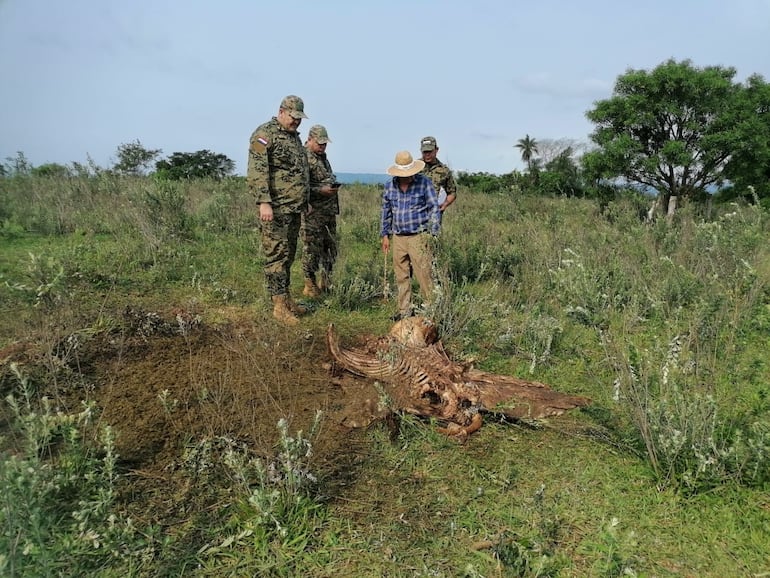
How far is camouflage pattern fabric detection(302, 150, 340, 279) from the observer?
5574 millimetres

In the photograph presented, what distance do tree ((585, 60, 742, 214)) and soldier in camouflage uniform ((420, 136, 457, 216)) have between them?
6517 millimetres

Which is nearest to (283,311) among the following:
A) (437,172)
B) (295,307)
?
(295,307)

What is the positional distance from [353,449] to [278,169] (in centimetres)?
291

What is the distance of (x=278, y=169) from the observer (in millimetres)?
4750

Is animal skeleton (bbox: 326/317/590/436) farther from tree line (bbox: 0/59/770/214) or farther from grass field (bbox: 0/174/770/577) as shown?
tree line (bbox: 0/59/770/214)

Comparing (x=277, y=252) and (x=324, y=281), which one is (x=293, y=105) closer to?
(x=277, y=252)

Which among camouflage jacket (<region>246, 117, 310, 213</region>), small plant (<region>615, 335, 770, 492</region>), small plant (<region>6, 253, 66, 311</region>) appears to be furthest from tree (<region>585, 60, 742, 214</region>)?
small plant (<region>6, 253, 66, 311</region>)

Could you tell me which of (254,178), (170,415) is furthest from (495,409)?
(254,178)

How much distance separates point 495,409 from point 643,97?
1017cm

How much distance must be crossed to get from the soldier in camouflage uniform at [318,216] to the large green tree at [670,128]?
25.9ft

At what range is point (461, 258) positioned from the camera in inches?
263

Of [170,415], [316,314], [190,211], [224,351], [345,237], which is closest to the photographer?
[170,415]

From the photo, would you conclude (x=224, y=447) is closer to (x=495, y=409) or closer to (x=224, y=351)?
(x=224, y=351)

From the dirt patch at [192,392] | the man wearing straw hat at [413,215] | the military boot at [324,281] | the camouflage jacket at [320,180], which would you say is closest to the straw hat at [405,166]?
the man wearing straw hat at [413,215]
